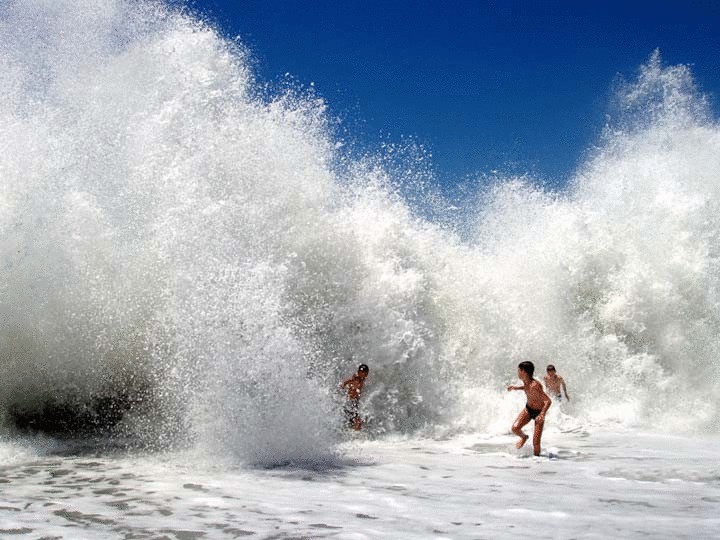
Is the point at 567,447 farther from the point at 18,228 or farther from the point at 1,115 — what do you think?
the point at 1,115

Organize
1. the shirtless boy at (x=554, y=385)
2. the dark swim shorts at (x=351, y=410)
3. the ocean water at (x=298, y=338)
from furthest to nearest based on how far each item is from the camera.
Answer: the shirtless boy at (x=554, y=385) → the dark swim shorts at (x=351, y=410) → the ocean water at (x=298, y=338)

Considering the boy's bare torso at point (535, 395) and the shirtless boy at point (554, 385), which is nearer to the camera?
the boy's bare torso at point (535, 395)

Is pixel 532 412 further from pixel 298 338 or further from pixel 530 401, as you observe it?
pixel 298 338

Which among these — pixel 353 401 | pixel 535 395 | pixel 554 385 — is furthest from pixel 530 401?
pixel 554 385

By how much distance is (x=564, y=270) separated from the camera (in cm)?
1500

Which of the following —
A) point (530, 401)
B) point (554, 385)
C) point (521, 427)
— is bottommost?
point (521, 427)

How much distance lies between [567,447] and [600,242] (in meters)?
7.35

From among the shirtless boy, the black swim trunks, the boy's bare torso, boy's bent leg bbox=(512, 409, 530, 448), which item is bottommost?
boy's bent leg bbox=(512, 409, 530, 448)

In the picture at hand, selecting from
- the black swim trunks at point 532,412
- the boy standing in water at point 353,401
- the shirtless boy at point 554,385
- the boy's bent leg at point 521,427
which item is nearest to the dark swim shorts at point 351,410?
the boy standing in water at point 353,401

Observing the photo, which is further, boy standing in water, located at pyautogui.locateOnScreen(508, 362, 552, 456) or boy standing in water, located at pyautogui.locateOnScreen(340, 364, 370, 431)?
boy standing in water, located at pyautogui.locateOnScreen(340, 364, 370, 431)

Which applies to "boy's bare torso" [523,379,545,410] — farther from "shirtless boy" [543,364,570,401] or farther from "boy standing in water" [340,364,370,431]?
"shirtless boy" [543,364,570,401]

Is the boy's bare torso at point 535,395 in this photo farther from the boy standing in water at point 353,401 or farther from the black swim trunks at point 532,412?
the boy standing in water at point 353,401

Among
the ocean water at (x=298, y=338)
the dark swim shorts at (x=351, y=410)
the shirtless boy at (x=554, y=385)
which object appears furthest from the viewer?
the shirtless boy at (x=554, y=385)

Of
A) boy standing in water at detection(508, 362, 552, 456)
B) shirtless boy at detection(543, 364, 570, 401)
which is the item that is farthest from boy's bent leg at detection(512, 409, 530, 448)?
shirtless boy at detection(543, 364, 570, 401)
